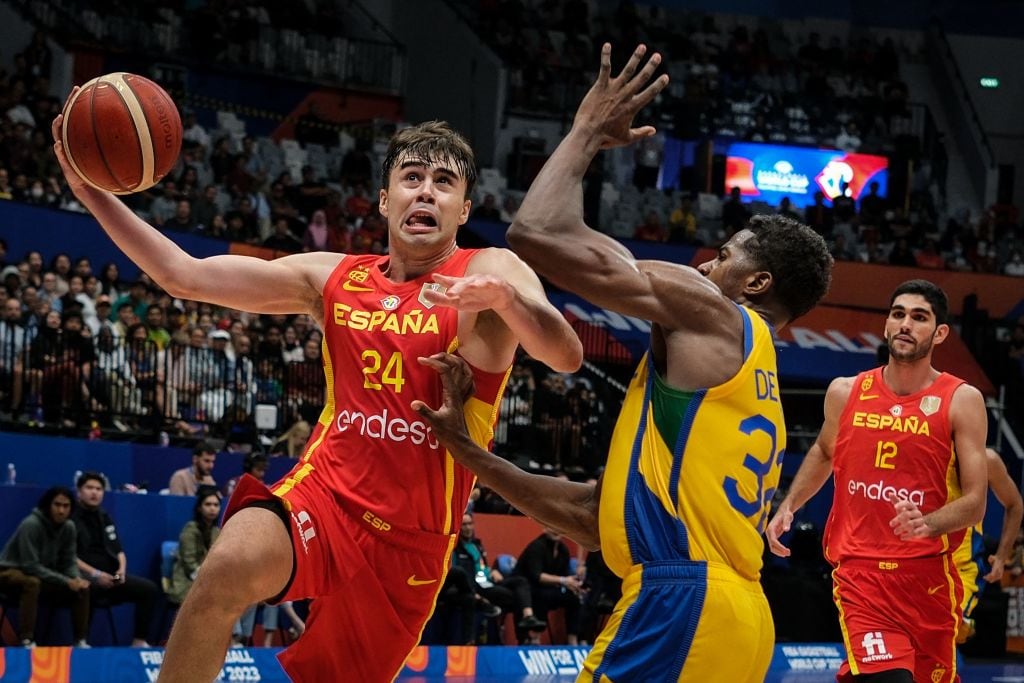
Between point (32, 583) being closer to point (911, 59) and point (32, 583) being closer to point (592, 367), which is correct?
point (592, 367)

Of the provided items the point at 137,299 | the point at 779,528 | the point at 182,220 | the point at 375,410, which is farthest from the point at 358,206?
the point at 375,410

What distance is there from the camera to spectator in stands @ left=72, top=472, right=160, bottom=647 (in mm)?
11398

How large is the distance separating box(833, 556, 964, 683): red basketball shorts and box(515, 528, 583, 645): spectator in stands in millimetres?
7542

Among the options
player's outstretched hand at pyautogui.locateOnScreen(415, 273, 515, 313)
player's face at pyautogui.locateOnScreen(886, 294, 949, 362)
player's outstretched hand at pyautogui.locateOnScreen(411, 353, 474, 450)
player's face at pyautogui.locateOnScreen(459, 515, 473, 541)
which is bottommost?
player's face at pyautogui.locateOnScreen(459, 515, 473, 541)

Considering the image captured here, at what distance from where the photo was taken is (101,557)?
37.9 ft

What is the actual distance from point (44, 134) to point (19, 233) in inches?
109

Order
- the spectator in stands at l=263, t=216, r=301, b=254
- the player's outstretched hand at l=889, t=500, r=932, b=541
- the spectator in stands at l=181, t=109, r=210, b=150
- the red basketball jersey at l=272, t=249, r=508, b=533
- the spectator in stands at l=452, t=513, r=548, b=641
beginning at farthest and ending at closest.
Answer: the spectator in stands at l=181, t=109, r=210, b=150 < the spectator in stands at l=263, t=216, r=301, b=254 < the spectator in stands at l=452, t=513, r=548, b=641 < the player's outstretched hand at l=889, t=500, r=932, b=541 < the red basketball jersey at l=272, t=249, r=508, b=533

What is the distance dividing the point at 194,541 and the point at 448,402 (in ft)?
25.2

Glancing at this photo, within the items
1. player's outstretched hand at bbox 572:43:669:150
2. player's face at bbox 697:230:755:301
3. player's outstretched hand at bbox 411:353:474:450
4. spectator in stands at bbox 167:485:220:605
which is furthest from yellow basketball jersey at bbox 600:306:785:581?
spectator in stands at bbox 167:485:220:605

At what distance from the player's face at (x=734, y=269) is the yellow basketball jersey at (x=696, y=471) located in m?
0.17

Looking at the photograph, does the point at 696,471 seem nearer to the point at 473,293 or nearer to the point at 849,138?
the point at 473,293

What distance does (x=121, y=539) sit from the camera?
1215 cm

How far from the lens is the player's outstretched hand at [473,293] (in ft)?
13.6

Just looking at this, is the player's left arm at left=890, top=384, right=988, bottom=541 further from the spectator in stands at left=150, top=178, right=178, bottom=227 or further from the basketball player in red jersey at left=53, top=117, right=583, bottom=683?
the spectator in stands at left=150, top=178, right=178, bottom=227
